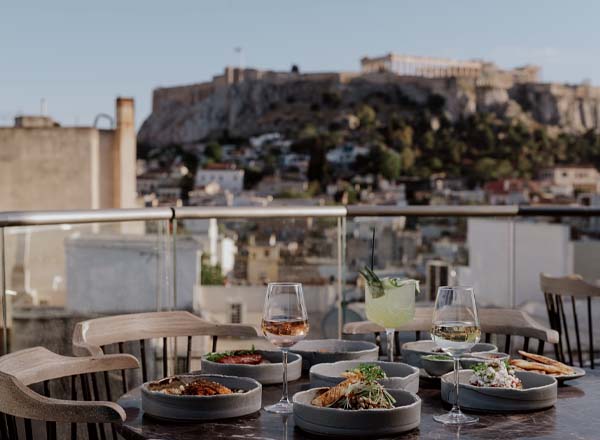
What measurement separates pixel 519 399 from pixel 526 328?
2.37 ft

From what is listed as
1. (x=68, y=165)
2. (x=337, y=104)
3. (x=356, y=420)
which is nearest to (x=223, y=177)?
(x=337, y=104)

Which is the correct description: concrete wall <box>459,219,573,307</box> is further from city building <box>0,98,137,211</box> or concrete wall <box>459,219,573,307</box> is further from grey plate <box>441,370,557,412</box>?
city building <box>0,98,137,211</box>

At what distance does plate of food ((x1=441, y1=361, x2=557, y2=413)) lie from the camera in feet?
5.05

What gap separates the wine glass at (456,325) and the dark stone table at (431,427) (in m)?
0.04

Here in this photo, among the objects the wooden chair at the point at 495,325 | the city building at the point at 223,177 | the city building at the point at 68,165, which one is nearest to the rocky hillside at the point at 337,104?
the city building at the point at 223,177

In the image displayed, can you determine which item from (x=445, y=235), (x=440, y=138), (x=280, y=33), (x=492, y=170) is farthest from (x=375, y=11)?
(x=445, y=235)

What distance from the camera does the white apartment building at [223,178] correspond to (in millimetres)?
62500

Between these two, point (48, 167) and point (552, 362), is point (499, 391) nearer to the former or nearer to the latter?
point (552, 362)

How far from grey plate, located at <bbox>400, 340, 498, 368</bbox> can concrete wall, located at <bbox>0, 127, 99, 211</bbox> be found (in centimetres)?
1674

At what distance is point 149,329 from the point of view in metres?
2.15

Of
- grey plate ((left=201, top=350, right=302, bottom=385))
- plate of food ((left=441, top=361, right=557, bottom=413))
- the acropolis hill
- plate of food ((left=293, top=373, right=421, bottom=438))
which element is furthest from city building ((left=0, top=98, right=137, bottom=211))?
the acropolis hill

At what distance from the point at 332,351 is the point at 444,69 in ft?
285

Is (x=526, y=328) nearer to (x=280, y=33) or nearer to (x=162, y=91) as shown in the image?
(x=280, y=33)

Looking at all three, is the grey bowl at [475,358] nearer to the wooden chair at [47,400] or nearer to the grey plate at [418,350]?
the grey plate at [418,350]
